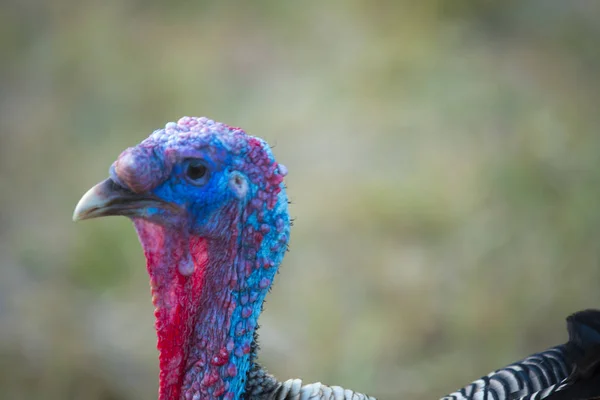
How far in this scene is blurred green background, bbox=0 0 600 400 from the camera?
12.9ft

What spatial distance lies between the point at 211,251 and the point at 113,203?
29 cm

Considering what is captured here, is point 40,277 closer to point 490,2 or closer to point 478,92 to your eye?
point 478,92

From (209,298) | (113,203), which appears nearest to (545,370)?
(209,298)

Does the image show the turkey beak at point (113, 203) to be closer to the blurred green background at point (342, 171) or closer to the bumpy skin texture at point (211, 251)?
the bumpy skin texture at point (211, 251)

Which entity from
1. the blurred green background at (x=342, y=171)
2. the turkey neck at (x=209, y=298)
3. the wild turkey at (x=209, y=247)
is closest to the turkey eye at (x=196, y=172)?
the wild turkey at (x=209, y=247)

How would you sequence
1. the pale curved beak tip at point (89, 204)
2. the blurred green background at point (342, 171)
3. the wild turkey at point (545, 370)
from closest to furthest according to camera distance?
the pale curved beak tip at point (89, 204) → the wild turkey at point (545, 370) → the blurred green background at point (342, 171)

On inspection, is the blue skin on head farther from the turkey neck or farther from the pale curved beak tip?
the pale curved beak tip

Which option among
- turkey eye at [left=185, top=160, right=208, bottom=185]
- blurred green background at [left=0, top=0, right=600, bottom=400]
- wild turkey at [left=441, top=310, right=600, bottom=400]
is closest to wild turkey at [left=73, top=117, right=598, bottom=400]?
turkey eye at [left=185, top=160, right=208, bottom=185]

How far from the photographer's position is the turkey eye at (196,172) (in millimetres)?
1942

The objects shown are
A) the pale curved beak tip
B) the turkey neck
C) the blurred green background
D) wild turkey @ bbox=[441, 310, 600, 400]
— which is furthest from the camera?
the blurred green background

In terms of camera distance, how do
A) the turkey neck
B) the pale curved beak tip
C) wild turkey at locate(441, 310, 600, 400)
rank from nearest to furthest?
the pale curved beak tip
the turkey neck
wild turkey at locate(441, 310, 600, 400)

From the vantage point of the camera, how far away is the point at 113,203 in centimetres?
191

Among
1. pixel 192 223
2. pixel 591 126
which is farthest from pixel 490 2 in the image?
pixel 192 223

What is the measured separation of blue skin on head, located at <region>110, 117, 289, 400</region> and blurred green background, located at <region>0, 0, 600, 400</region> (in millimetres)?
1706
